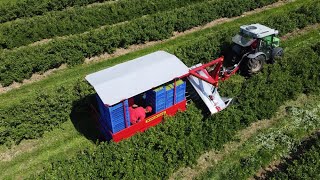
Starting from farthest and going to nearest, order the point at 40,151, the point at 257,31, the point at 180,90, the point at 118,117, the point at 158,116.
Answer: the point at 257,31
the point at 40,151
the point at 180,90
the point at 158,116
the point at 118,117

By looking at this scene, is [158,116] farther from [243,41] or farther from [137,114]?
[243,41]

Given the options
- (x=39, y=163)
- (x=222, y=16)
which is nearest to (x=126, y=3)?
(x=222, y=16)

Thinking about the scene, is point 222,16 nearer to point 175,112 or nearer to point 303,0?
point 303,0

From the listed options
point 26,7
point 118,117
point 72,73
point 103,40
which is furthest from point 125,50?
point 26,7

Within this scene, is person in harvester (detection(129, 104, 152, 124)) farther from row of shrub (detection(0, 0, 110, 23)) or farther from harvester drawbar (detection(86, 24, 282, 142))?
row of shrub (detection(0, 0, 110, 23))

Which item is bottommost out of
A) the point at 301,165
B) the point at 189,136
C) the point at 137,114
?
the point at 301,165

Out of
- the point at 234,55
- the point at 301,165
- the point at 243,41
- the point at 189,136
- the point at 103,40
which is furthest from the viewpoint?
the point at 103,40

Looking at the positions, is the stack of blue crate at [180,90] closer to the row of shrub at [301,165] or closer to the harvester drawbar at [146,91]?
the harvester drawbar at [146,91]

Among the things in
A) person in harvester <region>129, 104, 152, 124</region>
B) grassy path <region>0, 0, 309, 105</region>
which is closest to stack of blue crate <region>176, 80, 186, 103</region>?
person in harvester <region>129, 104, 152, 124</region>
